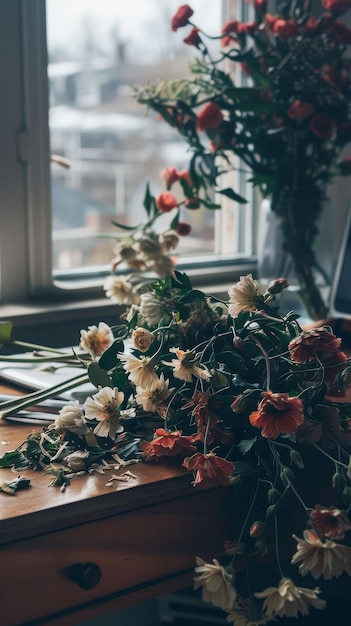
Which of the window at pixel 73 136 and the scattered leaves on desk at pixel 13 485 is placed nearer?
the scattered leaves on desk at pixel 13 485

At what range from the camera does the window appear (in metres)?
1.44

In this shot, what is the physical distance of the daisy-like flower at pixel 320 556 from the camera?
0.77 metres

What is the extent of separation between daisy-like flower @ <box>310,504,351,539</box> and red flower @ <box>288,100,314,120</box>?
0.80 m

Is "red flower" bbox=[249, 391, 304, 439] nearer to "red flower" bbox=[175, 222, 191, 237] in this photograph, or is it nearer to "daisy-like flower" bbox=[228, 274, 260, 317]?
"daisy-like flower" bbox=[228, 274, 260, 317]

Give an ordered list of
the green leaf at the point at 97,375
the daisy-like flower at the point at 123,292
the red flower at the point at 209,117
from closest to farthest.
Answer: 1. the green leaf at the point at 97,375
2. the daisy-like flower at the point at 123,292
3. the red flower at the point at 209,117

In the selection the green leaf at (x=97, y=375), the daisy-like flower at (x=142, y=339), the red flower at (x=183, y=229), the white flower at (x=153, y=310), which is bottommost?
the green leaf at (x=97, y=375)

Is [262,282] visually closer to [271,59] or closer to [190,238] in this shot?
[190,238]

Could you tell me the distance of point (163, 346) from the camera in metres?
0.99

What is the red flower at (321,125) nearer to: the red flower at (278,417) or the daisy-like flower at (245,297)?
the daisy-like flower at (245,297)

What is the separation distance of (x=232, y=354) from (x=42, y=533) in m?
0.29

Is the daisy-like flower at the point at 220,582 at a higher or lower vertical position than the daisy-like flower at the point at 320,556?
lower

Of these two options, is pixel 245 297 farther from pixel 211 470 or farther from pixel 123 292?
pixel 123 292

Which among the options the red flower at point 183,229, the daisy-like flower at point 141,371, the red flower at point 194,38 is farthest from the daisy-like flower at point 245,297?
the red flower at point 194,38

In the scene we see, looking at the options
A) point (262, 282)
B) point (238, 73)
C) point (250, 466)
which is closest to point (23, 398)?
point (250, 466)
